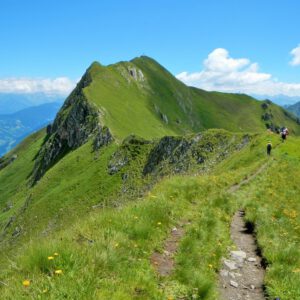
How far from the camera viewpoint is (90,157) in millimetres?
114188

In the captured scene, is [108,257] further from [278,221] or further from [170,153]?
[170,153]

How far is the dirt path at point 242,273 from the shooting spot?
9.79 metres

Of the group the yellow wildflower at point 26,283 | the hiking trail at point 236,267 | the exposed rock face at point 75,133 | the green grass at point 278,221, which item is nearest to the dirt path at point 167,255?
the hiking trail at point 236,267

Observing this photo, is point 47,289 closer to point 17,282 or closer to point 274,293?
point 17,282

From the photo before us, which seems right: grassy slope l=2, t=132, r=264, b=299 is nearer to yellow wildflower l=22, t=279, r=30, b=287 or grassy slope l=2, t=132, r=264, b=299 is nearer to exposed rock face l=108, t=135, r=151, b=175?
yellow wildflower l=22, t=279, r=30, b=287

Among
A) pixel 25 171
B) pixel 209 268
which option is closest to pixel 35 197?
pixel 25 171

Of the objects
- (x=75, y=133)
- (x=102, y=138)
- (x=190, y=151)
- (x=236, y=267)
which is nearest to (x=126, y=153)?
(x=102, y=138)

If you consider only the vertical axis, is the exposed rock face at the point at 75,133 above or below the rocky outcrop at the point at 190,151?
above

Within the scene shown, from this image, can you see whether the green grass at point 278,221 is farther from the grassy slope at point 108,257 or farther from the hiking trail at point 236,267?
the grassy slope at point 108,257

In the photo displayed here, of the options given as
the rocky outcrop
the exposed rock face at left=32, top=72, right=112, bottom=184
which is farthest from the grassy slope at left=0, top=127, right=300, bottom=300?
the exposed rock face at left=32, top=72, right=112, bottom=184

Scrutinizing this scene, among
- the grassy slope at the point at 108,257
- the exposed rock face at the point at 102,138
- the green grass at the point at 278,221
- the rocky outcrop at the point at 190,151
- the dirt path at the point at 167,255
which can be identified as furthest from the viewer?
the exposed rock face at the point at 102,138

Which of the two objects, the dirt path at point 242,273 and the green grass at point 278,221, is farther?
the green grass at point 278,221

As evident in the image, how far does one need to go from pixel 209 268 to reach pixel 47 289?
5091mm

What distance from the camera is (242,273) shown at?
1118cm
